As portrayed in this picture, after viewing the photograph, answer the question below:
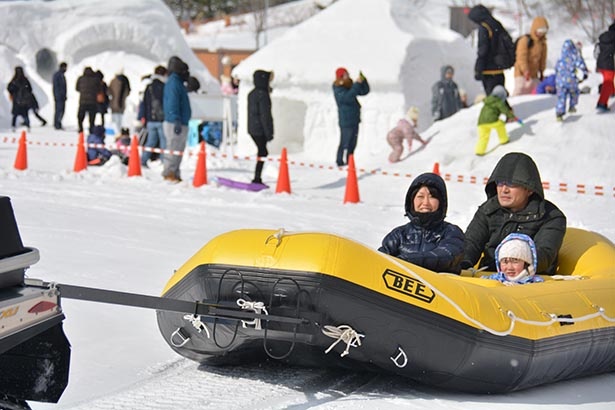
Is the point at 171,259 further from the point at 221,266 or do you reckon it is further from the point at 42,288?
the point at 42,288

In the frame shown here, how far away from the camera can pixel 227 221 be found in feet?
39.1

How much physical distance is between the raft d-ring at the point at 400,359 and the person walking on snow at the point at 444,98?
14813 millimetres

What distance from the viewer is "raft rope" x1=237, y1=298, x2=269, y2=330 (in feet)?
17.2

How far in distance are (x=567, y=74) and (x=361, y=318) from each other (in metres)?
12.2

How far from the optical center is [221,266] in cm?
537

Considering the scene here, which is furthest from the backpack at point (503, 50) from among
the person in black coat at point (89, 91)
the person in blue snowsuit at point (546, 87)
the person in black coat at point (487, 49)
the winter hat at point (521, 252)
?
the winter hat at point (521, 252)

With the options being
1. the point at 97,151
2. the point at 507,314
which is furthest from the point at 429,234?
the point at 97,151

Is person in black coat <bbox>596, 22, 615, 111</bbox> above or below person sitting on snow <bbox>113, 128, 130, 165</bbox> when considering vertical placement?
above

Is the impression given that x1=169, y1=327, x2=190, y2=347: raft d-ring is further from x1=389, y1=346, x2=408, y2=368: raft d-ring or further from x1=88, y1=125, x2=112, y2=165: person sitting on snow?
x1=88, y1=125, x2=112, y2=165: person sitting on snow

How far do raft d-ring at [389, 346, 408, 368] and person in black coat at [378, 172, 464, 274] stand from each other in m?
1.16

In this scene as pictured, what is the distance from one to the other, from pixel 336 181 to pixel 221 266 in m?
11.5

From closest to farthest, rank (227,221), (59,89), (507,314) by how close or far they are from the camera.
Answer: (507,314) → (227,221) → (59,89)

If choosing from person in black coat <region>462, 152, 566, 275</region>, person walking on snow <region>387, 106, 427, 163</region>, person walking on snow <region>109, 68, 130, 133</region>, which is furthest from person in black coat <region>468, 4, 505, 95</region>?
person in black coat <region>462, 152, 566, 275</region>

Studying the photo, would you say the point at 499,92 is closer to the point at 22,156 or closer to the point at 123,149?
the point at 123,149
